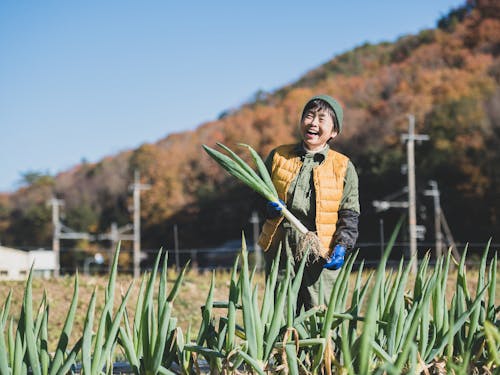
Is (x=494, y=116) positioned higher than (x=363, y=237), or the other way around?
(x=494, y=116)

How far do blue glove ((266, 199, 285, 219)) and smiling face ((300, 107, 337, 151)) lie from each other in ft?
1.21

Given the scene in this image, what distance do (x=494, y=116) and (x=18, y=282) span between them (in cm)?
3201

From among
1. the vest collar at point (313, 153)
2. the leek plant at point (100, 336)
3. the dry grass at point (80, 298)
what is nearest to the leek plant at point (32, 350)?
the leek plant at point (100, 336)

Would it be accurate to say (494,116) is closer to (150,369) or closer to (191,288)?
(191,288)

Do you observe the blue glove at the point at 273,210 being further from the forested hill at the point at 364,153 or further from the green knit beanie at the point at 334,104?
the forested hill at the point at 364,153

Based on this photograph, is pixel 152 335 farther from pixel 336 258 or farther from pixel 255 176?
pixel 336 258

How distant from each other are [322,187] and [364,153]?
37269mm

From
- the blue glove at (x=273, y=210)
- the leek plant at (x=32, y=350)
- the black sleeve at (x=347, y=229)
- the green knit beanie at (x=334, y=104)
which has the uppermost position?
the green knit beanie at (x=334, y=104)

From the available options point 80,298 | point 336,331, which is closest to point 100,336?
point 336,331

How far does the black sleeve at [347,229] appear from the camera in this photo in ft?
9.71

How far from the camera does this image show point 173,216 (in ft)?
166

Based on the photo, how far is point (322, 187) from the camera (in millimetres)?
3031

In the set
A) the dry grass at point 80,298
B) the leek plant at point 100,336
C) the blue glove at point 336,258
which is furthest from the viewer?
the dry grass at point 80,298

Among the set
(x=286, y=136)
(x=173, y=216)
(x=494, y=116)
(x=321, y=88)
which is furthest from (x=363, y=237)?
(x=321, y=88)
